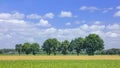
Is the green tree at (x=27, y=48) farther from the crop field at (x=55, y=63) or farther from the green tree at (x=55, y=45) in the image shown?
the crop field at (x=55, y=63)

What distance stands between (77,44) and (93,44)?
13756 mm

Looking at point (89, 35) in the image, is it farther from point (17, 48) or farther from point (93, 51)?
point (17, 48)

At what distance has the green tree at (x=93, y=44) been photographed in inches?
5064

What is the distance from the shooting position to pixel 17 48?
16075 centimetres

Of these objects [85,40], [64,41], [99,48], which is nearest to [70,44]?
[64,41]

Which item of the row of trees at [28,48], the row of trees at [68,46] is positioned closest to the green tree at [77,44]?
the row of trees at [68,46]

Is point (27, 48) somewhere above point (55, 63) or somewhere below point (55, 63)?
above

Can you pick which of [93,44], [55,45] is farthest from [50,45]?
[93,44]

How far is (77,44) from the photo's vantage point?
140875 mm

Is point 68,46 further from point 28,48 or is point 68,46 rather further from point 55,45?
point 28,48

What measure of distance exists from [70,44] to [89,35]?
17.0 m

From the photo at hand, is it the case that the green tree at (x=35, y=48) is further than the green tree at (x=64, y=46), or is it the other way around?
the green tree at (x=35, y=48)

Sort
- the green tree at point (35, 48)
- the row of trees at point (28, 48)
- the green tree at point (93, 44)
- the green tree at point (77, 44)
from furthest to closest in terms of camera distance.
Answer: the row of trees at point (28, 48) → the green tree at point (35, 48) → the green tree at point (77, 44) → the green tree at point (93, 44)

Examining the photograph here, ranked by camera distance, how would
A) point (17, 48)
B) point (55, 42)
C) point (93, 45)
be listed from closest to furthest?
1. point (93, 45)
2. point (55, 42)
3. point (17, 48)
